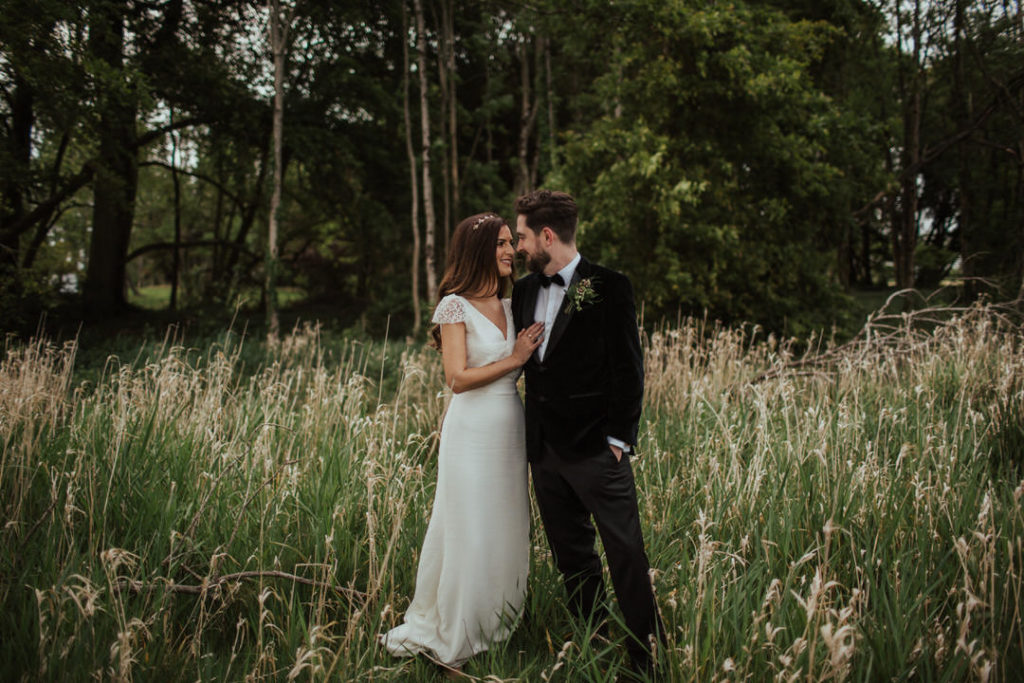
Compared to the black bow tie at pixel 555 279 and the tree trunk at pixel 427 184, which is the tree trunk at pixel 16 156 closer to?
the tree trunk at pixel 427 184

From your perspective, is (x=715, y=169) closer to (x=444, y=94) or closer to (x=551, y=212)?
(x=444, y=94)

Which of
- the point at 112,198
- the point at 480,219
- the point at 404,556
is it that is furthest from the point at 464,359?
the point at 112,198

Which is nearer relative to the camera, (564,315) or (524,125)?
(564,315)

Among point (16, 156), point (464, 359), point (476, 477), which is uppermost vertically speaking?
point (16, 156)

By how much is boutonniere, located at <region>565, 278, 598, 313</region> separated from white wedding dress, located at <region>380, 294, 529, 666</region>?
1.20 ft

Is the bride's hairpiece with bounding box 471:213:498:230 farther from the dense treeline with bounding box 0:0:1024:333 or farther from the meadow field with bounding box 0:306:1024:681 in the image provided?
the dense treeline with bounding box 0:0:1024:333

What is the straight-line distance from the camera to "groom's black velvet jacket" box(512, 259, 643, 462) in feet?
8.70

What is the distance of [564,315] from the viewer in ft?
8.99

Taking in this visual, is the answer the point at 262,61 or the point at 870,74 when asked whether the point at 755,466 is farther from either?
the point at 870,74

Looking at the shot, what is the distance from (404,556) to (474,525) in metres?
0.64

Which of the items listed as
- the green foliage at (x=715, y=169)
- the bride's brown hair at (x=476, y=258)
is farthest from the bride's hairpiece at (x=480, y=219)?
the green foliage at (x=715, y=169)

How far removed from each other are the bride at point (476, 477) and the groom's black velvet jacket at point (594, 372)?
0.14 m

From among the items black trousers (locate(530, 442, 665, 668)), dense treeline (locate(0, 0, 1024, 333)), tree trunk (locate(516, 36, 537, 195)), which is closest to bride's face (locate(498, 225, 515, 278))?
black trousers (locate(530, 442, 665, 668))

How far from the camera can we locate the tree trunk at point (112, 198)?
11.8 m
